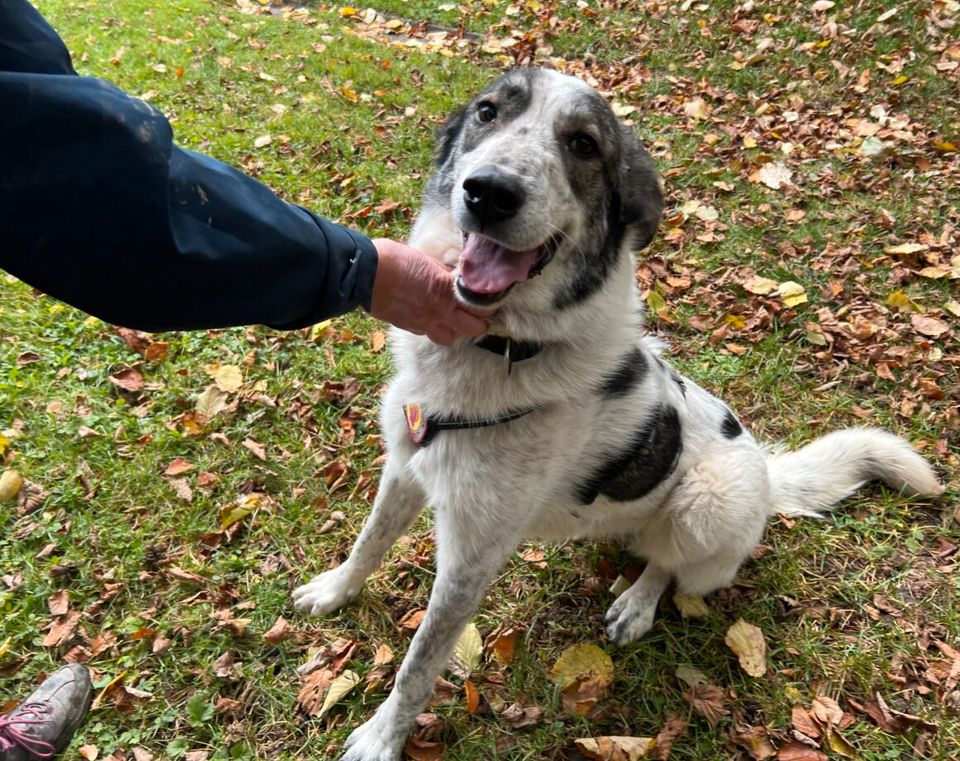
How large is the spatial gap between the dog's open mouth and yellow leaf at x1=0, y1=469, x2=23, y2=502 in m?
2.92

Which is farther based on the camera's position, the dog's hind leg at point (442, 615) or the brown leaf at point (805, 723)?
the brown leaf at point (805, 723)

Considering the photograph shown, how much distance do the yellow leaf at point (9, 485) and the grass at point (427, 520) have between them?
88mm

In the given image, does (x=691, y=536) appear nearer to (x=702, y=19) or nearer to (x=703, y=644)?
(x=703, y=644)

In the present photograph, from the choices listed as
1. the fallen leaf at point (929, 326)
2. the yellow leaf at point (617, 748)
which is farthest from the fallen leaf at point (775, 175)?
the yellow leaf at point (617, 748)

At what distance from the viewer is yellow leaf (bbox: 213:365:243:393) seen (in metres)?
3.97

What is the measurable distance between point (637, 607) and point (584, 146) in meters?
2.10

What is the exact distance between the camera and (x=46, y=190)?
1412 millimetres

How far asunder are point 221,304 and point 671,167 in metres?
5.05

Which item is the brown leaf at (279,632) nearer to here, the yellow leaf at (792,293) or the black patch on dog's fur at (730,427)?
the black patch on dog's fur at (730,427)

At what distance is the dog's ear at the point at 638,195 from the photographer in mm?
2404

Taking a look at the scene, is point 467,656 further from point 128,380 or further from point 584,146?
point 128,380

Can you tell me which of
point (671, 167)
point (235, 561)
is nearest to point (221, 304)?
point (235, 561)

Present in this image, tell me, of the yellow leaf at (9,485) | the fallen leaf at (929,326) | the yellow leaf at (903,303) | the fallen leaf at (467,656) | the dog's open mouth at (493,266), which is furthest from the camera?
Answer: the yellow leaf at (903,303)

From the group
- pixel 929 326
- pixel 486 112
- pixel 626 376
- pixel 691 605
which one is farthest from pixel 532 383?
pixel 929 326
